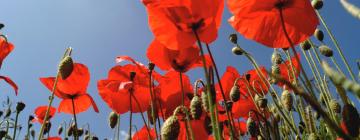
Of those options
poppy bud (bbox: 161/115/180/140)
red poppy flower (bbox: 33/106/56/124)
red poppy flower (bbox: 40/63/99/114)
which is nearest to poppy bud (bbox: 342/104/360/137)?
poppy bud (bbox: 161/115/180/140)

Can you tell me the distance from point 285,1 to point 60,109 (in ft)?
5.84

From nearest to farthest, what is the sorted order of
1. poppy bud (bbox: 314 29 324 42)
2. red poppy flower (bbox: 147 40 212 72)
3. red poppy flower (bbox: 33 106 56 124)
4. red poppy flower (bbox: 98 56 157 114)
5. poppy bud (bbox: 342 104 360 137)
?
poppy bud (bbox: 342 104 360 137) < red poppy flower (bbox: 147 40 212 72) < red poppy flower (bbox: 98 56 157 114) < poppy bud (bbox: 314 29 324 42) < red poppy flower (bbox: 33 106 56 124)

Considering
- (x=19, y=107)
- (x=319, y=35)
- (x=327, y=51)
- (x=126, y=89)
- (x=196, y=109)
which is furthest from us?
(x=19, y=107)

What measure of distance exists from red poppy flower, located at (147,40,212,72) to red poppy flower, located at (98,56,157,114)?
28 centimetres

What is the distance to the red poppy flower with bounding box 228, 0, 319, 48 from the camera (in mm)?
1845

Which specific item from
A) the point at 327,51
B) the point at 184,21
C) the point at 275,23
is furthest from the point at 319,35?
the point at 184,21

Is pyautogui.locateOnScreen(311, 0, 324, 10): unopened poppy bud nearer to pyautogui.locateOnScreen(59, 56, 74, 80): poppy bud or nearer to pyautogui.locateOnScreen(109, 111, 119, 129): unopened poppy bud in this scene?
pyautogui.locateOnScreen(109, 111, 119, 129): unopened poppy bud

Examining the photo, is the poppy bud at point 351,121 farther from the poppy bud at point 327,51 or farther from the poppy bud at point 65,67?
the poppy bud at point 327,51

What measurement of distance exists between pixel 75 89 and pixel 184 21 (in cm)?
133

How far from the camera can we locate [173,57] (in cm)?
217

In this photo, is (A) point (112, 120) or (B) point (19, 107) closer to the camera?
(A) point (112, 120)

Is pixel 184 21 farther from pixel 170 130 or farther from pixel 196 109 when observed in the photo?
pixel 170 130

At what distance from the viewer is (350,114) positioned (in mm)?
949

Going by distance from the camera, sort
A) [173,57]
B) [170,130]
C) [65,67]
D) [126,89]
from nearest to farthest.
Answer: [170,130] < [65,67] < [173,57] < [126,89]
